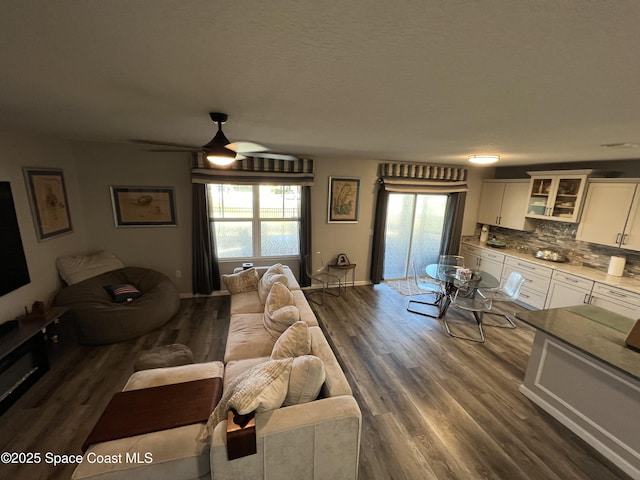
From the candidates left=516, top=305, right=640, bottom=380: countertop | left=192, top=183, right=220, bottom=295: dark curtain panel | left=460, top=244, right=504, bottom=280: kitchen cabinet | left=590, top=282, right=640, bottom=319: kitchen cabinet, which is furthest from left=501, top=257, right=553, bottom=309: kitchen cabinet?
left=192, top=183, right=220, bottom=295: dark curtain panel

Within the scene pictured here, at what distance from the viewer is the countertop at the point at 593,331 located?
1785 millimetres

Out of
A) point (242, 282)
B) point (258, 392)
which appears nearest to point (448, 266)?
point (242, 282)

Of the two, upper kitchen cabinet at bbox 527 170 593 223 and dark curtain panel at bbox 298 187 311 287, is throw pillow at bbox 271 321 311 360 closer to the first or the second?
dark curtain panel at bbox 298 187 311 287

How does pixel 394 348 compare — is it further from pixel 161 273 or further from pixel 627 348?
pixel 161 273

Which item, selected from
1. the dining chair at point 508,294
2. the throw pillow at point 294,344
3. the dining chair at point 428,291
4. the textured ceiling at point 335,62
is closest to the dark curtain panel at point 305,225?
the dining chair at point 428,291

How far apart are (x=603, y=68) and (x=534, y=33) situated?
0.48m

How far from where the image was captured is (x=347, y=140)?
2.81 m

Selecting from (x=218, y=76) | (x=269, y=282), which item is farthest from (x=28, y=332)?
(x=218, y=76)

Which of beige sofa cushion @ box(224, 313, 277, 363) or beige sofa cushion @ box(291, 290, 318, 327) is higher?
beige sofa cushion @ box(291, 290, 318, 327)

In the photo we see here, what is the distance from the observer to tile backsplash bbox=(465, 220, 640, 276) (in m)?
3.55

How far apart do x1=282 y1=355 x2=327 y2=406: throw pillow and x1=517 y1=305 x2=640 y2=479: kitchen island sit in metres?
1.98

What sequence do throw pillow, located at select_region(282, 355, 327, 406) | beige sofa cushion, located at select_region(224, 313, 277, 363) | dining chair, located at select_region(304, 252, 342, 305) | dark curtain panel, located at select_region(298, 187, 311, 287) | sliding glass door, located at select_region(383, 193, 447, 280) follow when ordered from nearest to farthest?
1. throw pillow, located at select_region(282, 355, 327, 406)
2. beige sofa cushion, located at select_region(224, 313, 277, 363)
3. dark curtain panel, located at select_region(298, 187, 311, 287)
4. dining chair, located at select_region(304, 252, 342, 305)
5. sliding glass door, located at select_region(383, 193, 447, 280)

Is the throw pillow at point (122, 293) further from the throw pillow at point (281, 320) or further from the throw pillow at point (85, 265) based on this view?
the throw pillow at point (281, 320)

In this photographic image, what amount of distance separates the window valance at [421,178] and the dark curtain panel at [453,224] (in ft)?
0.66
